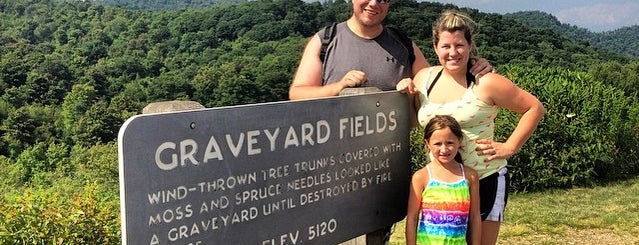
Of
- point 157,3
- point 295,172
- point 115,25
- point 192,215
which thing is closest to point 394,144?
point 295,172

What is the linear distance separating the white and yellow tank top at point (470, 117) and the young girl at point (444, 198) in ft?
0.15

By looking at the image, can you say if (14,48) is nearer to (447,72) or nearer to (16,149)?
(16,149)

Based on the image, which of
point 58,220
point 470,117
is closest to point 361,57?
point 470,117

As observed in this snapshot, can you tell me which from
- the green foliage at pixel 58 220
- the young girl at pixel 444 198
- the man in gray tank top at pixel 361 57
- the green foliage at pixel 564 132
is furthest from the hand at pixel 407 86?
the green foliage at pixel 564 132

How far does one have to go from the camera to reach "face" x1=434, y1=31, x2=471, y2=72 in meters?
2.28

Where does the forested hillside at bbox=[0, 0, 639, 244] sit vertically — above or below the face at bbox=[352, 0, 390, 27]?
below

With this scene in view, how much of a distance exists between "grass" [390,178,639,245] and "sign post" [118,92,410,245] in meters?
3.00

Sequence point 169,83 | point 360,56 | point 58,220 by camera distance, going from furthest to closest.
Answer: point 169,83 < point 58,220 < point 360,56

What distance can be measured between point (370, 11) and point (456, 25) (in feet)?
0.96

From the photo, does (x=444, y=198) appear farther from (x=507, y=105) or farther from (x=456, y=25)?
(x=456, y=25)

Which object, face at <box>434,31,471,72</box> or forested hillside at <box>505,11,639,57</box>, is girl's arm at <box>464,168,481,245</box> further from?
forested hillside at <box>505,11,639,57</box>

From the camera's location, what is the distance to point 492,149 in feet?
7.68

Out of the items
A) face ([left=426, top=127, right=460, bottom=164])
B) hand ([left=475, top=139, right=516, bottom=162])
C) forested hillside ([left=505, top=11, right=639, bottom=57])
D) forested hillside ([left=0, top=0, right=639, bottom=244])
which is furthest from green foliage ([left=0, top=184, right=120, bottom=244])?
forested hillside ([left=505, top=11, right=639, bottom=57])

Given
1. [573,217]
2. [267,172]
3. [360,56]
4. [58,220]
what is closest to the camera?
[267,172]
